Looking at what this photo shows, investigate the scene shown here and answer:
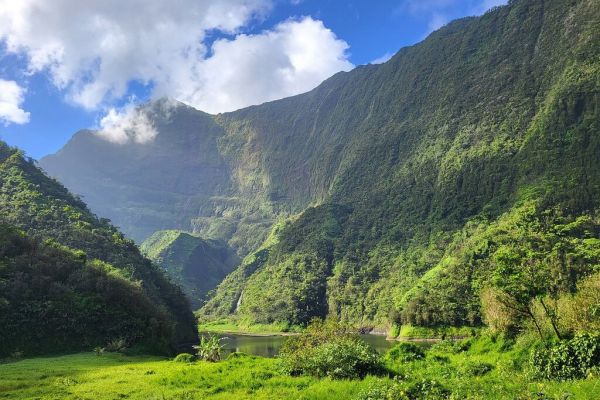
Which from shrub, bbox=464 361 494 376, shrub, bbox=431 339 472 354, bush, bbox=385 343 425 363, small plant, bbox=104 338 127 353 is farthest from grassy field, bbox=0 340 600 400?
small plant, bbox=104 338 127 353

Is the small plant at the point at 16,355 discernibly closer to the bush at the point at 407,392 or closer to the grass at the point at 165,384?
the grass at the point at 165,384

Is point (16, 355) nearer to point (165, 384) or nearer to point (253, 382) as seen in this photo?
point (165, 384)

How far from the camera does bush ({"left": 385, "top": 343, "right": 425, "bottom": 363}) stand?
136 feet

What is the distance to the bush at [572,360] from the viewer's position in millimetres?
23781

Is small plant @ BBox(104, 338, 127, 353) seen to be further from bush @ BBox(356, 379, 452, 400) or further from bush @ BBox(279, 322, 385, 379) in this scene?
bush @ BBox(356, 379, 452, 400)

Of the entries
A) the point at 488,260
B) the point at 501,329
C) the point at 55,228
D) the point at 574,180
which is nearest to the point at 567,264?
the point at 488,260

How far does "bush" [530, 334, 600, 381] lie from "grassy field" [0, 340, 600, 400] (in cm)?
140

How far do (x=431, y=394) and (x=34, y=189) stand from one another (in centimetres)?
13387

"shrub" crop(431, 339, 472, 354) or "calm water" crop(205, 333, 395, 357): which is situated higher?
"shrub" crop(431, 339, 472, 354)

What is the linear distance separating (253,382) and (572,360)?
60.3 ft

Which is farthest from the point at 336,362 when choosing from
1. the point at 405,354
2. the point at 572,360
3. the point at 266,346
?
the point at 266,346

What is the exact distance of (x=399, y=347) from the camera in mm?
44219

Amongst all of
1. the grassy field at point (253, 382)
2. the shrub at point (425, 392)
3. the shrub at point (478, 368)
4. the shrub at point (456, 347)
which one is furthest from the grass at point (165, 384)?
the shrub at point (456, 347)

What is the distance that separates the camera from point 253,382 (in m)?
29.2
